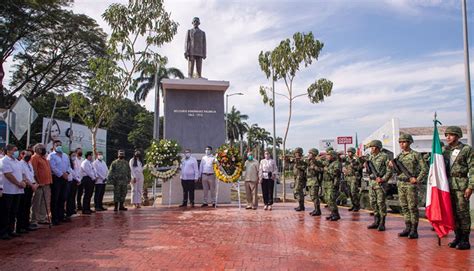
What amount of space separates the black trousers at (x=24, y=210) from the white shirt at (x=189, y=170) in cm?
488

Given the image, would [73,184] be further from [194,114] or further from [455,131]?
[455,131]

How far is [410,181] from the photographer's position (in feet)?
23.1

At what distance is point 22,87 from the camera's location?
29.0 metres

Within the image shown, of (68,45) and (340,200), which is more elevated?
(68,45)

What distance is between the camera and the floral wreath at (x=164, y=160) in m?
12.4

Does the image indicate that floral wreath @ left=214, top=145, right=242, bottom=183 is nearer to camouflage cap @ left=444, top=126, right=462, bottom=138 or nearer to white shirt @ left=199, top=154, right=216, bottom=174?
white shirt @ left=199, top=154, right=216, bottom=174

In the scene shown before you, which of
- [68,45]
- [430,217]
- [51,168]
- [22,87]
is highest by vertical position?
[68,45]

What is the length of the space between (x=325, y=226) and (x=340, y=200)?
5.75 m

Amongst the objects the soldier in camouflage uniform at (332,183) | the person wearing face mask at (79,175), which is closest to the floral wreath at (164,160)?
the person wearing face mask at (79,175)

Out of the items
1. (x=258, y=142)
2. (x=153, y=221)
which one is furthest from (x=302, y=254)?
(x=258, y=142)

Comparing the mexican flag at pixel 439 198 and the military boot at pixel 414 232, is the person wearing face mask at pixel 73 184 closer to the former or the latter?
the military boot at pixel 414 232

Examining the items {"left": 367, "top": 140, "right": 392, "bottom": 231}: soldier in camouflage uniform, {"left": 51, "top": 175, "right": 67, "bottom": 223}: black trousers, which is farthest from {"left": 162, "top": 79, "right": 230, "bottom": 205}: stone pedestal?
{"left": 367, "top": 140, "right": 392, "bottom": 231}: soldier in camouflage uniform

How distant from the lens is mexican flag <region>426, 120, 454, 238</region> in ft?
20.9

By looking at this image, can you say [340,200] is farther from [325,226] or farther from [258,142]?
[258,142]
